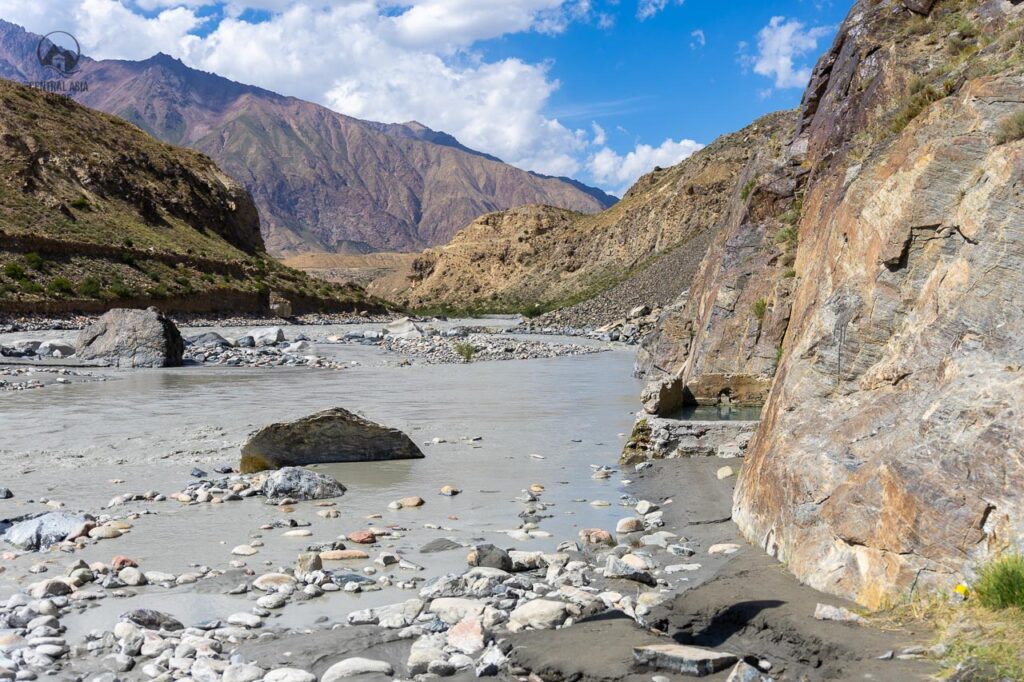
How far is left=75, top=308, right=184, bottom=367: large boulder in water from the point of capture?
3006 centimetres

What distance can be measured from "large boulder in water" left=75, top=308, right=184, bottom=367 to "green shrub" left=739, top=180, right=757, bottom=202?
19.5 meters

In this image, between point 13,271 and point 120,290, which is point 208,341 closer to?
point 13,271

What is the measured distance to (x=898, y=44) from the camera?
13109 mm

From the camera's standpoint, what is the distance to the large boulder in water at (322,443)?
41.2 feet

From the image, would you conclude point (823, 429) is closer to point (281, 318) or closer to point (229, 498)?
point (229, 498)

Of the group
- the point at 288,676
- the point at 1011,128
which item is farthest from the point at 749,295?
the point at 288,676

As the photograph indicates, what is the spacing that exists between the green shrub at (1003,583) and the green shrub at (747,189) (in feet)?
48.9

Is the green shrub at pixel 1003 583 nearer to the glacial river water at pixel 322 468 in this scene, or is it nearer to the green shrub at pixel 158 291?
the glacial river water at pixel 322 468

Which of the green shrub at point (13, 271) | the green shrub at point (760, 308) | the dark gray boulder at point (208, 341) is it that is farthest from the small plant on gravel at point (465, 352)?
the green shrub at point (13, 271)

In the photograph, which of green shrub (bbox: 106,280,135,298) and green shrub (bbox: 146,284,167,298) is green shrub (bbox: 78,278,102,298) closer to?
green shrub (bbox: 106,280,135,298)

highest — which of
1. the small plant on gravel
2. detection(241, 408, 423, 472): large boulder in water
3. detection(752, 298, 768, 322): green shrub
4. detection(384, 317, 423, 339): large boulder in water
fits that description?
detection(752, 298, 768, 322): green shrub

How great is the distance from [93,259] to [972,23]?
52180 mm

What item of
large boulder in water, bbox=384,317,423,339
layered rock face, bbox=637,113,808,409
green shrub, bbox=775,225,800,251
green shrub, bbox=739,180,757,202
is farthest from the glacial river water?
large boulder in water, bbox=384,317,423,339

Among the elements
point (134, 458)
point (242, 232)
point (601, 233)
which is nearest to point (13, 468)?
point (134, 458)
